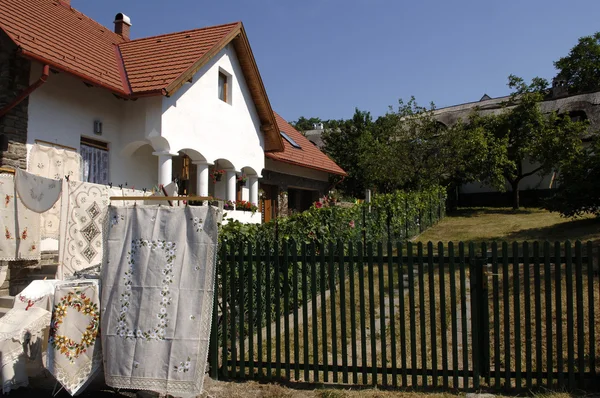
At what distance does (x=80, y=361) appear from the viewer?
4.28 meters

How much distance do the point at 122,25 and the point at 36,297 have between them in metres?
12.1

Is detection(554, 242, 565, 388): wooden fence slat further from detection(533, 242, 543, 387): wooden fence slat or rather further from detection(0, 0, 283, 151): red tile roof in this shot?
detection(0, 0, 283, 151): red tile roof

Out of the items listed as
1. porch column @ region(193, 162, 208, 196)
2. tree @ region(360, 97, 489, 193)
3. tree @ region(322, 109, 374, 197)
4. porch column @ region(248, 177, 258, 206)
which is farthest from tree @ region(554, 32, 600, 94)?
porch column @ region(193, 162, 208, 196)

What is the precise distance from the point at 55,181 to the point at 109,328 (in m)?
2.21

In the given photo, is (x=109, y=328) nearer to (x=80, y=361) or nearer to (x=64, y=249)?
(x=80, y=361)

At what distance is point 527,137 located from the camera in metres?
24.8

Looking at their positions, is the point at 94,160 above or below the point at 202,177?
above

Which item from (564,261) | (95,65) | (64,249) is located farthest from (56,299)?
(95,65)

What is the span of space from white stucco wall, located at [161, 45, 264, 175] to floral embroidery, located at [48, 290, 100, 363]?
237 inches

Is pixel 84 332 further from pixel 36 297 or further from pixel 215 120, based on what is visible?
pixel 215 120

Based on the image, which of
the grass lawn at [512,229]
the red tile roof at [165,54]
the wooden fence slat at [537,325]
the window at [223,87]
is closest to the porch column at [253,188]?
the window at [223,87]

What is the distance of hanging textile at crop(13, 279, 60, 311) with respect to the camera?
4426mm

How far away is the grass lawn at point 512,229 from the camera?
13.7 meters

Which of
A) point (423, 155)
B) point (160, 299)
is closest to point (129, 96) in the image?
point (160, 299)
